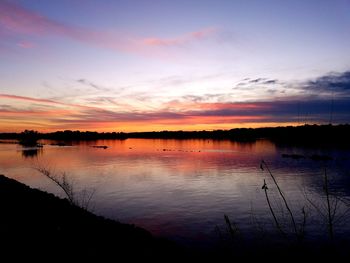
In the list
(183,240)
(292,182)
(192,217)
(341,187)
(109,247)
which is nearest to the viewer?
(109,247)

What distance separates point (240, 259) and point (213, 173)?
122ft

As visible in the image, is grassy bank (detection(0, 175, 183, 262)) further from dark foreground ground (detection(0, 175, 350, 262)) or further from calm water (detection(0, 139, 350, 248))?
calm water (detection(0, 139, 350, 248))

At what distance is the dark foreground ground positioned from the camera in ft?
43.3

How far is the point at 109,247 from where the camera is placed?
15109 mm

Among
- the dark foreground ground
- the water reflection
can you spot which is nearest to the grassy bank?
the dark foreground ground

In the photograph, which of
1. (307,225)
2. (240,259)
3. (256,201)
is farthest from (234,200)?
(240,259)

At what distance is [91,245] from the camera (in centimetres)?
1482

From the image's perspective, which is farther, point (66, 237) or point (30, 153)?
point (30, 153)

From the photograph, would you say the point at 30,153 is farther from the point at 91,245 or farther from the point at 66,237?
the point at 91,245

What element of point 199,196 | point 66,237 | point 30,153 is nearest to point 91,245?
point 66,237

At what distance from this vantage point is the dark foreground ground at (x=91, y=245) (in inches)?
520

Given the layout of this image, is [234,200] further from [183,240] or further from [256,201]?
[183,240]

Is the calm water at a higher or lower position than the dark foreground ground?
lower

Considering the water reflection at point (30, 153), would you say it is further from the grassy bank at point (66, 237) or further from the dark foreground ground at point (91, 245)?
the dark foreground ground at point (91, 245)
